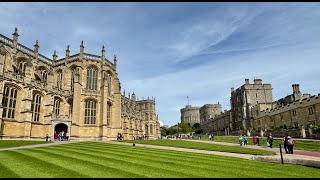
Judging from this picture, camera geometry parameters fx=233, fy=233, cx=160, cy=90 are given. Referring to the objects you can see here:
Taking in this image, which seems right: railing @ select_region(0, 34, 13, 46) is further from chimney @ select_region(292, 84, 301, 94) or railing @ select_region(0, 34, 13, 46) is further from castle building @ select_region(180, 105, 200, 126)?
castle building @ select_region(180, 105, 200, 126)

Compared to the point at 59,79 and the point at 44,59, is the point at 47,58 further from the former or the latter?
the point at 59,79

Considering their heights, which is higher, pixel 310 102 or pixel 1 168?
pixel 310 102

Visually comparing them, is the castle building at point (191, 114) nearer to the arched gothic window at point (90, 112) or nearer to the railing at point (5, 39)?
the arched gothic window at point (90, 112)

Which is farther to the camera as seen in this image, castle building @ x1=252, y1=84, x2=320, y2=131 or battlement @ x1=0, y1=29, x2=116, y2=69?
castle building @ x1=252, y1=84, x2=320, y2=131

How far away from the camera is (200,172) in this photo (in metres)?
10.4

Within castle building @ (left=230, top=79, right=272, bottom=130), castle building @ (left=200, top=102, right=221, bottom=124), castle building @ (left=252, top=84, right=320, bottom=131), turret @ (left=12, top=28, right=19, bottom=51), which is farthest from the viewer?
castle building @ (left=200, top=102, right=221, bottom=124)

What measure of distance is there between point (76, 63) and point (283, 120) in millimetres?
45021

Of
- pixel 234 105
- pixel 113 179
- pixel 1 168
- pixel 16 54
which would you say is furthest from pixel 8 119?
pixel 234 105

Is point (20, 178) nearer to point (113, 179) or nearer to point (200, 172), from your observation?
point (113, 179)

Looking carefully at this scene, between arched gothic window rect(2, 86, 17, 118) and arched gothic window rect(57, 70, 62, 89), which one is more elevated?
arched gothic window rect(57, 70, 62, 89)

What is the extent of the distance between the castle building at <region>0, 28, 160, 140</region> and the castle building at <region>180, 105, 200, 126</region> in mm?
114047

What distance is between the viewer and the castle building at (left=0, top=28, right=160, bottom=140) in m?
32.7

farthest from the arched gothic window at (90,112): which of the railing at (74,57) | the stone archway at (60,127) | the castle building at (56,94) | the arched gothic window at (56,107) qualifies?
the railing at (74,57)

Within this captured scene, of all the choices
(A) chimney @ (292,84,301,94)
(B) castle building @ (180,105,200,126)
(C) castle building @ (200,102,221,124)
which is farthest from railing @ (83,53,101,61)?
(B) castle building @ (180,105,200,126)
